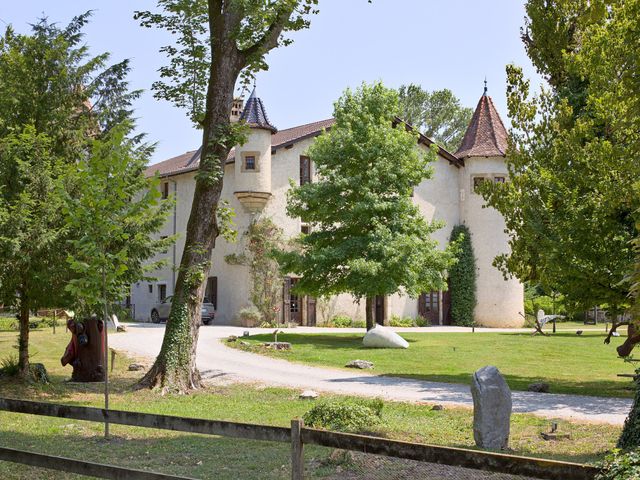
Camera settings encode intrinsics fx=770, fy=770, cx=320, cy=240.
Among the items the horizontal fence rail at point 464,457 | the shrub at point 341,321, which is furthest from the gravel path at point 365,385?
the shrub at point 341,321

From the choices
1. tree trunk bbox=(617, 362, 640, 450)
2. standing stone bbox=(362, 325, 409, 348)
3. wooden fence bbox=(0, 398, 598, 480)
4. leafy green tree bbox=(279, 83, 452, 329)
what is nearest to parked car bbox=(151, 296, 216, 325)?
leafy green tree bbox=(279, 83, 452, 329)

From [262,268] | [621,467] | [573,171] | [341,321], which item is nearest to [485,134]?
[341,321]

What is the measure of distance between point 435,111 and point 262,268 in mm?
35411

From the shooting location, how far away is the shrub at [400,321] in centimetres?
4094

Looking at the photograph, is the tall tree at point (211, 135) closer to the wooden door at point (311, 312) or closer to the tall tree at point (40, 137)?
the tall tree at point (40, 137)

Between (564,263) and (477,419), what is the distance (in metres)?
6.45

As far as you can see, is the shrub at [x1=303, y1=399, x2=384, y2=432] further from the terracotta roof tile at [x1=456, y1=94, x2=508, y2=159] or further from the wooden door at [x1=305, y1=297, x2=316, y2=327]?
the terracotta roof tile at [x1=456, y1=94, x2=508, y2=159]

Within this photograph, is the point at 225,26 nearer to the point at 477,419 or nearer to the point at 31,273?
the point at 31,273

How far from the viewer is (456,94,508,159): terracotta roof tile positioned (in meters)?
43.0

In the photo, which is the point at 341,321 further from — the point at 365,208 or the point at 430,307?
the point at 365,208

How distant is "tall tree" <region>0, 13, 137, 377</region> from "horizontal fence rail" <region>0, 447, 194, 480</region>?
8909 millimetres

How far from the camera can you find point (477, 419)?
10258 millimetres

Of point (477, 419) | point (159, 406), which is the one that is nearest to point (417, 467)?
point (477, 419)

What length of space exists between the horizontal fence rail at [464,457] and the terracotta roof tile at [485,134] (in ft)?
128
